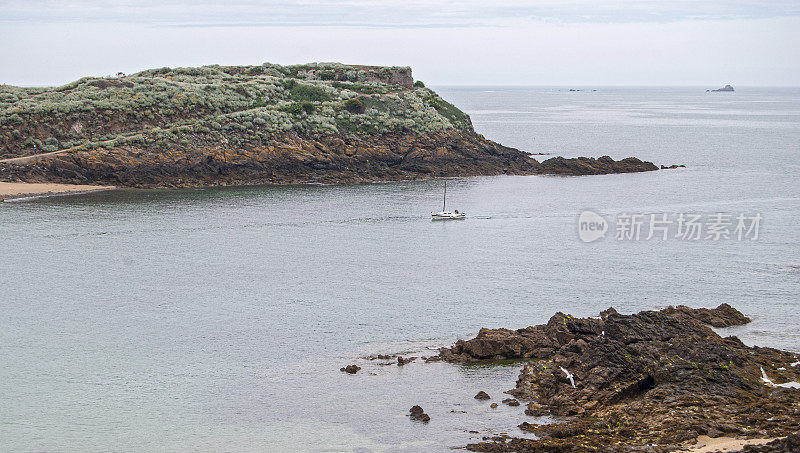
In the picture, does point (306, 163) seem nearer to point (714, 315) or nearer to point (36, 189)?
point (36, 189)

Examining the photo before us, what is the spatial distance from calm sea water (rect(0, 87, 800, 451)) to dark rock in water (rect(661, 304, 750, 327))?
61 cm

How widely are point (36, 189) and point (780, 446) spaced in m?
64.2

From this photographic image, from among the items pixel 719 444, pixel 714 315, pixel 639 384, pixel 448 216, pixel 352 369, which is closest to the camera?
pixel 719 444

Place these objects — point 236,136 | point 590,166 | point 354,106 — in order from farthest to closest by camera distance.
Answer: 1. point 354,106
2. point 590,166
3. point 236,136

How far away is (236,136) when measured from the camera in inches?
3322

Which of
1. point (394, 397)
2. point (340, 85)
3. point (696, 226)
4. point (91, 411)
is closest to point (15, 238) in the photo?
point (91, 411)

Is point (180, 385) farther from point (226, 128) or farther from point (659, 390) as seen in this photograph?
point (226, 128)

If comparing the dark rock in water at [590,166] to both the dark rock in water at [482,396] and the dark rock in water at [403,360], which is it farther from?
the dark rock in water at [482,396]

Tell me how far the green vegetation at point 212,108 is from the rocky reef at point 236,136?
0.46 feet

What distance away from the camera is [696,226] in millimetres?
60312

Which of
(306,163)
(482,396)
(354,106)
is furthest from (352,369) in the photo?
(354,106)

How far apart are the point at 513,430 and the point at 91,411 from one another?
42.2 ft

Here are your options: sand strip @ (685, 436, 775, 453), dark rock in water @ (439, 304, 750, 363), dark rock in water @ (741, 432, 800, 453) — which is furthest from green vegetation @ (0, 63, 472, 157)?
dark rock in water @ (741, 432, 800, 453)

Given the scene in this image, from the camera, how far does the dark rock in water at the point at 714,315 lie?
33594 millimetres
